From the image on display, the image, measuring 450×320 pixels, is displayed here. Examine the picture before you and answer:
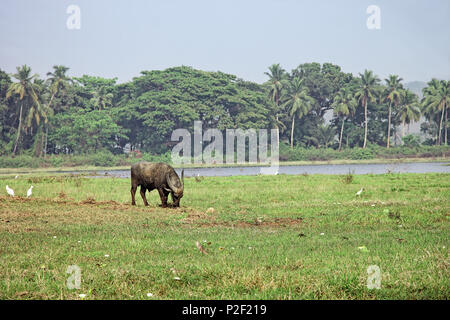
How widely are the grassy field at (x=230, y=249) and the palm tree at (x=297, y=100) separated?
6311cm

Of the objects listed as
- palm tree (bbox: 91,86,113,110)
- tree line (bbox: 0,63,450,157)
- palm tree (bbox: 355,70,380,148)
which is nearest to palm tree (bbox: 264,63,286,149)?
tree line (bbox: 0,63,450,157)

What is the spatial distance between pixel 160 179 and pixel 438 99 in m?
72.8

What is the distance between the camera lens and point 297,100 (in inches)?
3162

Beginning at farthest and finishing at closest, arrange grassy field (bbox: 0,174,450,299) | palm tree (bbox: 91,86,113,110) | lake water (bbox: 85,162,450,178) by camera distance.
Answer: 1. palm tree (bbox: 91,86,113,110)
2. lake water (bbox: 85,162,450,178)
3. grassy field (bbox: 0,174,450,299)

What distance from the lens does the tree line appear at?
71238 millimetres

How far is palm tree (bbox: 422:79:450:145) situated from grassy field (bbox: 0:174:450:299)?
67499 mm

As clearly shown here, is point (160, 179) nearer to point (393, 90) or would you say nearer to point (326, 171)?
point (326, 171)

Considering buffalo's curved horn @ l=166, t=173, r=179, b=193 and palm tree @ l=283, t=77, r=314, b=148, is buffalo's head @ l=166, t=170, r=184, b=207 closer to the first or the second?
buffalo's curved horn @ l=166, t=173, r=179, b=193

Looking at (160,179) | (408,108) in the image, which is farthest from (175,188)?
(408,108)

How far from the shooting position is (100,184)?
2817 cm

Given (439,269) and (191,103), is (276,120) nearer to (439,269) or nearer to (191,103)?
(191,103)

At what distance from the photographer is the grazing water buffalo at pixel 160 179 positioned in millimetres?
17062

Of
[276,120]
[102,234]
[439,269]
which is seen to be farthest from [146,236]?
[276,120]

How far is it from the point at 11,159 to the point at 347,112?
5076 centimetres
